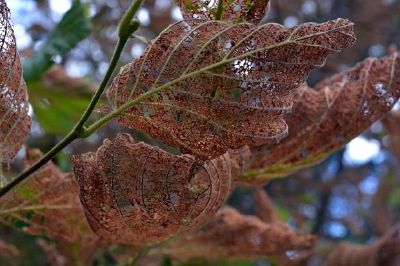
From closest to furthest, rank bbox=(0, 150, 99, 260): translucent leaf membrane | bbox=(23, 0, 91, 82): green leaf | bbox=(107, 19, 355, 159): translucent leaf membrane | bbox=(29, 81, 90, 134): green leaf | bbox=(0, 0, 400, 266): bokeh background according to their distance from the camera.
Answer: bbox=(107, 19, 355, 159): translucent leaf membrane < bbox=(0, 150, 99, 260): translucent leaf membrane < bbox=(23, 0, 91, 82): green leaf < bbox=(29, 81, 90, 134): green leaf < bbox=(0, 0, 400, 266): bokeh background

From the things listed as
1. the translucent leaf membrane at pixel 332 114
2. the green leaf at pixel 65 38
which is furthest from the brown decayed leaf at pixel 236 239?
the green leaf at pixel 65 38

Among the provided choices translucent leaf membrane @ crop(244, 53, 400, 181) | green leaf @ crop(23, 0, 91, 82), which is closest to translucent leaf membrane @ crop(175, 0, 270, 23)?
translucent leaf membrane @ crop(244, 53, 400, 181)

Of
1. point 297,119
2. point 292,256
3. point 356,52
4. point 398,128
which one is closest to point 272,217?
point 292,256

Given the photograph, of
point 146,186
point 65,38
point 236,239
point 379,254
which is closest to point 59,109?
point 65,38

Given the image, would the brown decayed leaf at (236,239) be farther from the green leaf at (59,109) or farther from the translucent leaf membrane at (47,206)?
the green leaf at (59,109)

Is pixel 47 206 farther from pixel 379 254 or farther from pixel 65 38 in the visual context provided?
pixel 379 254

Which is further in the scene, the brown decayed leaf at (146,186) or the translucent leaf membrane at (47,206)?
the translucent leaf membrane at (47,206)

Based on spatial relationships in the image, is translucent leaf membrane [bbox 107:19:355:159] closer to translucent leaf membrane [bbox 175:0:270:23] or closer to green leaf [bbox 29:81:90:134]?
translucent leaf membrane [bbox 175:0:270:23]
